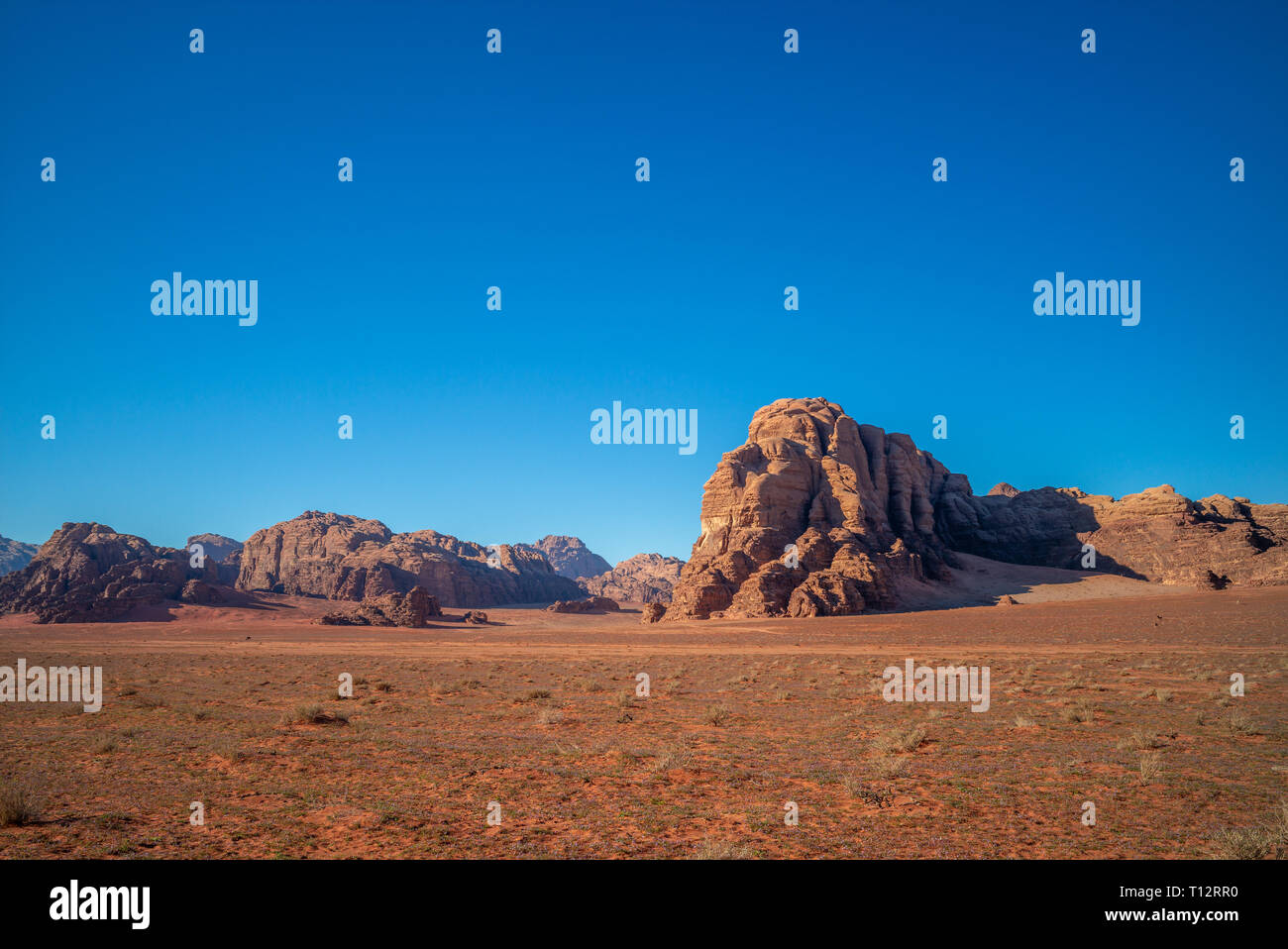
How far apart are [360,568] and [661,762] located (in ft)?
346

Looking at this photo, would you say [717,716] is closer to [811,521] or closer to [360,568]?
[811,521]

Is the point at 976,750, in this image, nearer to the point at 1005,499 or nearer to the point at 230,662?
the point at 230,662

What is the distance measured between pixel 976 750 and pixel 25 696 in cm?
2752

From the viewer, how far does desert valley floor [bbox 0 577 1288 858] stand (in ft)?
28.1

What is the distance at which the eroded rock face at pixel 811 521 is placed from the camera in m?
65.9

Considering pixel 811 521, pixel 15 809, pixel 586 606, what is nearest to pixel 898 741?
pixel 15 809

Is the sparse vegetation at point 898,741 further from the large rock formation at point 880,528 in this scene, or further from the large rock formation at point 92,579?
the large rock formation at point 92,579

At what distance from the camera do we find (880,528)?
80.8 m

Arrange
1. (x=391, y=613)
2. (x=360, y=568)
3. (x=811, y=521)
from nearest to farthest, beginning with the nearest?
1. (x=391, y=613)
2. (x=811, y=521)
3. (x=360, y=568)

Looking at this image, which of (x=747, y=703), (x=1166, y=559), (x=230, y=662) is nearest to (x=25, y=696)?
(x=230, y=662)

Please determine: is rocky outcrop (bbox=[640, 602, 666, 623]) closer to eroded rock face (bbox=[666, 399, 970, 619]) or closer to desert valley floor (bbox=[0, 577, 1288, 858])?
eroded rock face (bbox=[666, 399, 970, 619])

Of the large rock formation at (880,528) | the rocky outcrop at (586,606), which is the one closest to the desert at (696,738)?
the large rock formation at (880,528)
